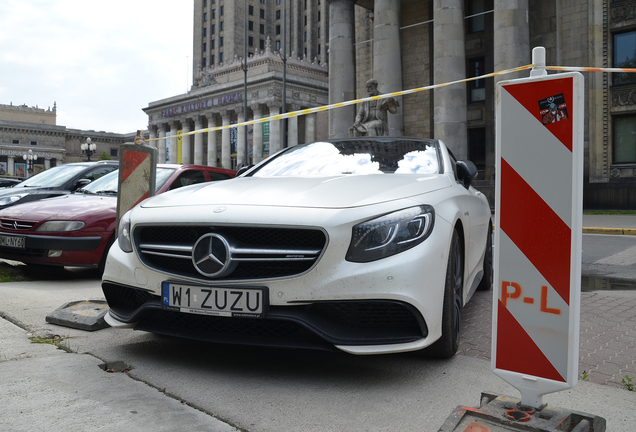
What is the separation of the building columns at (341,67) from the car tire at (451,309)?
1012 inches

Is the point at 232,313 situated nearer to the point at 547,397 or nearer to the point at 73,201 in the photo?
the point at 547,397

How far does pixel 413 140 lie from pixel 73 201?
4.31 meters

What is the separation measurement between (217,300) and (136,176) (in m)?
2.59

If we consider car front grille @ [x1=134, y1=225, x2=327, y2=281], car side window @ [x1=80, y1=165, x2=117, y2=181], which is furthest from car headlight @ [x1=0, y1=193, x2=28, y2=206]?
car front grille @ [x1=134, y1=225, x2=327, y2=281]

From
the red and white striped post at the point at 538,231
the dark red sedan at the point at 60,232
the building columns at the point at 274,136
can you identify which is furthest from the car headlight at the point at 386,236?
the building columns at the point at 274,136

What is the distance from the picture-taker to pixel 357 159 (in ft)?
13.8

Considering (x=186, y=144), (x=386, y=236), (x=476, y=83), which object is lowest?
(x=386, y=236)

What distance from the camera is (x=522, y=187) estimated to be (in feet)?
6.89

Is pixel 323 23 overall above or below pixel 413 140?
above

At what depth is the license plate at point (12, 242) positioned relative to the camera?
19.9 ft

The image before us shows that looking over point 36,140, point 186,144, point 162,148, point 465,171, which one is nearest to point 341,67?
point 465,171

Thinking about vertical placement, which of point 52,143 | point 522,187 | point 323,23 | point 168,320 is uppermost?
point 323,23

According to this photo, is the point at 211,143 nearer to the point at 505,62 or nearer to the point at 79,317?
the point at 505,62

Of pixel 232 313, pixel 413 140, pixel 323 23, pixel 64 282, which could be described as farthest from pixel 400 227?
pixel 323 23
